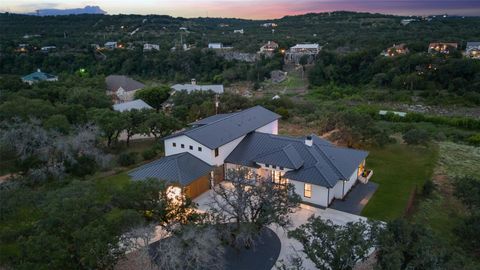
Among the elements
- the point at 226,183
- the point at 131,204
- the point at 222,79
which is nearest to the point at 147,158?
the point at 226,183

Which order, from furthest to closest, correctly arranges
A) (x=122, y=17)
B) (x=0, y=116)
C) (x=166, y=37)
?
1. (x=122, y=17)
2. (x=166, y=37)
3. (x=0, y=116)

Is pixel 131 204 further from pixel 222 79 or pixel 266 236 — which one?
pixel 222 79

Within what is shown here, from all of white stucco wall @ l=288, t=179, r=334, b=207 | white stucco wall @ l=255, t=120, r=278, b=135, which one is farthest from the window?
white stucco wall @ l=255, t=120, r=278, b=135

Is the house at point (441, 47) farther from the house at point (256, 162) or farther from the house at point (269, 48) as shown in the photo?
the house at point (256, 162)

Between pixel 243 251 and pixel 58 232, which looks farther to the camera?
pixel 243 251

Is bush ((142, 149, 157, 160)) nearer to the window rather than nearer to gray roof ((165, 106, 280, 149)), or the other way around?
gray roof ((165, 106, 280, 149))

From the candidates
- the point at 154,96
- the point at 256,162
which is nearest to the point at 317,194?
the point at 256,162
